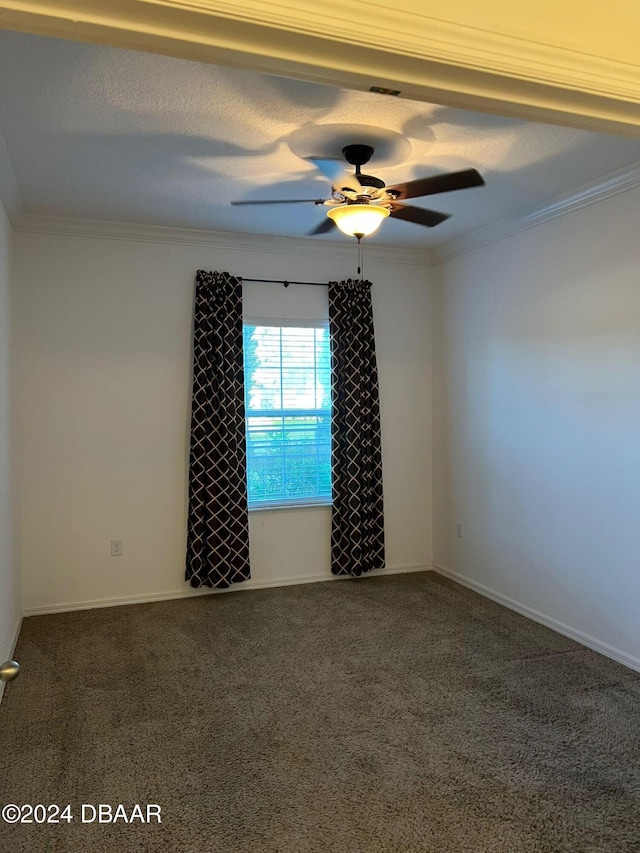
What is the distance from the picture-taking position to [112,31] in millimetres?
883

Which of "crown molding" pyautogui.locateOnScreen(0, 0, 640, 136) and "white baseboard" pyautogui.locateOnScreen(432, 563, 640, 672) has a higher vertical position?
"crown molding" pyautogui.locateOnScreen(0, 0, 640, 136)

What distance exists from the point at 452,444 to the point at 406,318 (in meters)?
1.06

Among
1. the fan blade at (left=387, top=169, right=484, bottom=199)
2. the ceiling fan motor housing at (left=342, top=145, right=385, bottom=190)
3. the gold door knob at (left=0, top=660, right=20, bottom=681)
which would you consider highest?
the ceiling fan motor housing at (left=342, top=145, right=385, bottom=190)

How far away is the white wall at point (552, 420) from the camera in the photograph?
127 inches

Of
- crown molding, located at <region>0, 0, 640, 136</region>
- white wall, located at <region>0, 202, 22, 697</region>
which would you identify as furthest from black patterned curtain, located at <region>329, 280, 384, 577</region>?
crown molding, located at <region>0, 0, 640, 136</region>

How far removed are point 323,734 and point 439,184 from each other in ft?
7.77

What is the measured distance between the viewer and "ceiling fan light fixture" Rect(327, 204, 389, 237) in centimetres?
273

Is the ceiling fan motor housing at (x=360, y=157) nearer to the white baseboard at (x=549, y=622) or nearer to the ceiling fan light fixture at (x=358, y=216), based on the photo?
the ceiling fan light fixture at (x=358, y=216)

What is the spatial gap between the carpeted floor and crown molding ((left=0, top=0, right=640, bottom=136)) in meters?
2.07

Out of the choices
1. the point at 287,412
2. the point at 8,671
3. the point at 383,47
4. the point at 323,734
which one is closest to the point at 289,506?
Answer: the point at 287,412

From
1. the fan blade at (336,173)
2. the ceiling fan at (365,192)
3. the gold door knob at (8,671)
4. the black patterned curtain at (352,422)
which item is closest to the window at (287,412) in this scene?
the black patterned curtain at (352,422)

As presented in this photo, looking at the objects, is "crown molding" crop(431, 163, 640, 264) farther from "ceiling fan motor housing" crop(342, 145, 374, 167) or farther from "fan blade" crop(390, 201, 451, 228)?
"ceiling fan motor housing" crop(342, 145, 374, 167)

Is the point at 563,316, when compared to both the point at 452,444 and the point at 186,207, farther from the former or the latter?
the point at 186,207

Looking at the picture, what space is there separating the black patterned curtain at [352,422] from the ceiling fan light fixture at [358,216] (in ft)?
5.96
